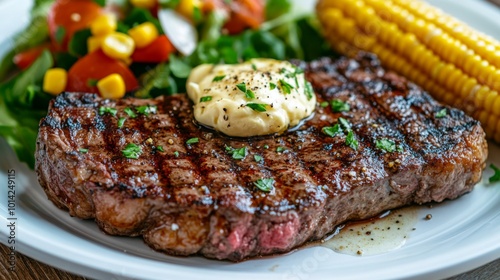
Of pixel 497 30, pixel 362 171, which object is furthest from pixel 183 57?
pixel 497 30

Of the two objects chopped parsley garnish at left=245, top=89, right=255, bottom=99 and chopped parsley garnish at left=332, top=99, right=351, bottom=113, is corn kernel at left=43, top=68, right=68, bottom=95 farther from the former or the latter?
chopped parsley garnish at left=332, top=99, right=351, bottom=113

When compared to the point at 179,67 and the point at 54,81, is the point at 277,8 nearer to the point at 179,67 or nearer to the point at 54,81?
the point at 179,67

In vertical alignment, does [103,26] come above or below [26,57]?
above

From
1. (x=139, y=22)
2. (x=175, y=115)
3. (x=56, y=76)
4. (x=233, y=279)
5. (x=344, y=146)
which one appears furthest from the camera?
(x=139, y=22)

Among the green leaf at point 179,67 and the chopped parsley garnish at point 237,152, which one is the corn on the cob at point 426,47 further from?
the chopped parsley garnish at point 237,152

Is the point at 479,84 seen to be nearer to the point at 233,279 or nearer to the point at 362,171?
the point at 362,171

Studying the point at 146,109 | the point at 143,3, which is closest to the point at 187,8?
the point at 143,3

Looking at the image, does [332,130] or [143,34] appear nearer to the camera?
[332,130]
